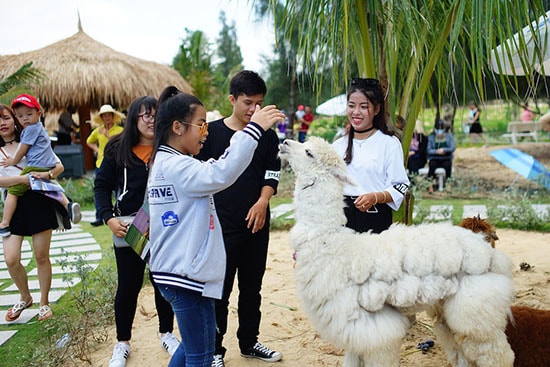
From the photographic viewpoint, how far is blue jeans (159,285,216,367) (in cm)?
254

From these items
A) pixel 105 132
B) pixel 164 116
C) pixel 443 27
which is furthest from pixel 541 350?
pixel 105 132

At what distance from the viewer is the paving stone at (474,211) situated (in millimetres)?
8891

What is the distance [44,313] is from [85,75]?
1242cm

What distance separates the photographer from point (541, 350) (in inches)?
121

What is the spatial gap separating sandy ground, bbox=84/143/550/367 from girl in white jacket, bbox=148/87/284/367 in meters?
1.37

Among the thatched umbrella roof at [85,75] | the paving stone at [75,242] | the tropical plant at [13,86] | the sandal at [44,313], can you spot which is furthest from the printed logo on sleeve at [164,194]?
the thatched umbrella roof at [85,75]

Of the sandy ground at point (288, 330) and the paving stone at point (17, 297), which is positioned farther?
the paving stone at point (17, 297)

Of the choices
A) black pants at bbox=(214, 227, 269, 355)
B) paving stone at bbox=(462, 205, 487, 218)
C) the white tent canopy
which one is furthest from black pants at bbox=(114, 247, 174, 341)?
paving stone at bbox=(462, 205, 487, 218)

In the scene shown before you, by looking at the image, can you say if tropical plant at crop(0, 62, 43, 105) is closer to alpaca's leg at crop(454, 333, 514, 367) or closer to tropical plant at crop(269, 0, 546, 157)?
tropical plant at crop(269, 0, 546, 157)

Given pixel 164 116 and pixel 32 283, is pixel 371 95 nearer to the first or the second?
pixel 164 116

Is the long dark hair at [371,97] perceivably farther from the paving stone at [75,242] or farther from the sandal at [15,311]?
the paving stone at [75,242]

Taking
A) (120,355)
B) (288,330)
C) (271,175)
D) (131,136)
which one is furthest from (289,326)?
(131,136)

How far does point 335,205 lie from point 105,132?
21.9 feet

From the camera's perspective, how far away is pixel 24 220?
466 centimetres
